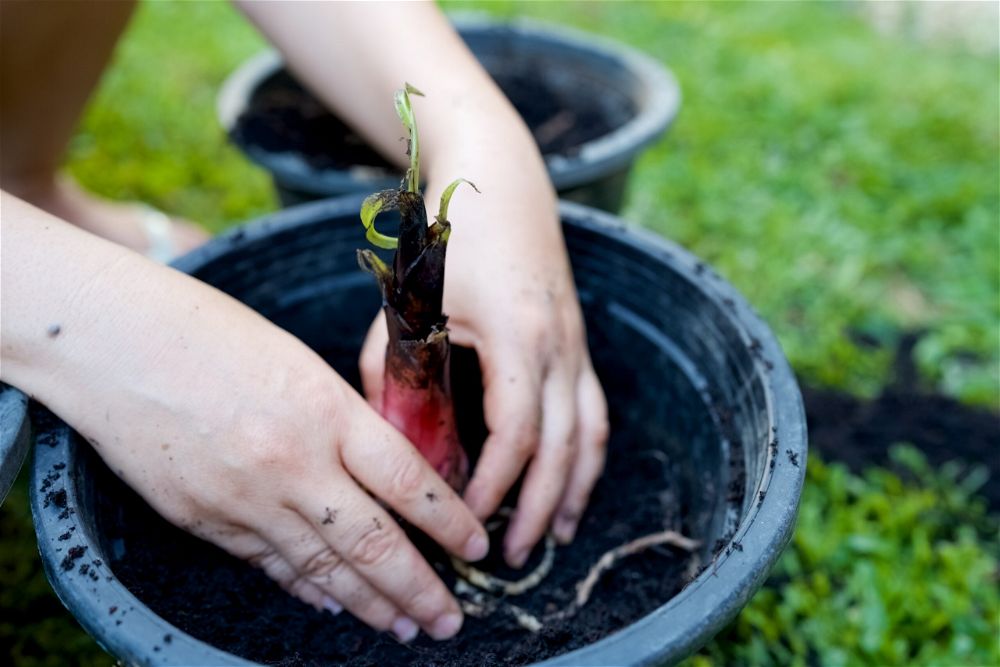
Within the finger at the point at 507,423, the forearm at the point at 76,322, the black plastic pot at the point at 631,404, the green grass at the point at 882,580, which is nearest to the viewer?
the black plastic pot at the point at 631,404

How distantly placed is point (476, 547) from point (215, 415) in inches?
14.8

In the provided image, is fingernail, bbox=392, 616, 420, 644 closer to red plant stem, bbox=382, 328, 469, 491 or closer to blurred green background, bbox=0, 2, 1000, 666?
red plant stem, bbox=382, 328, 469, 491

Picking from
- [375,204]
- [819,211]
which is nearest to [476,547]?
[375,204]

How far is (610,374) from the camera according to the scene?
1405mm

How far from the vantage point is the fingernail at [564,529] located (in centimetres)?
123

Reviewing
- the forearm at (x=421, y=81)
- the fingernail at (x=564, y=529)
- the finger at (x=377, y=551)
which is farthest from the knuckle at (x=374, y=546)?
the forearm at (x=421, y=81)

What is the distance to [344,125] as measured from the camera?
2188 millimetres

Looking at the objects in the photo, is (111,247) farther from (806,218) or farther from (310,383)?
(806,218)

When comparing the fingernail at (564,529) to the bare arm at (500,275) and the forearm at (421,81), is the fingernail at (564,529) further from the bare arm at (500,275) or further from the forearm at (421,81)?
the forearm at (421,81)

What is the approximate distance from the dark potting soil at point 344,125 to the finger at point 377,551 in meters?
1.11

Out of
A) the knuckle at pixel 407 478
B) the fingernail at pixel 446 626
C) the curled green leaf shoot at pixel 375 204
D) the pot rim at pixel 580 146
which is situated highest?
the curled green leaf shoot at pixel 375 204

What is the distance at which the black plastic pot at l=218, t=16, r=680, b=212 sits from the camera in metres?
1.77

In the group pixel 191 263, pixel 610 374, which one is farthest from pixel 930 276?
pixel 191 263

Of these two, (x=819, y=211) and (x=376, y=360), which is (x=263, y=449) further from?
(x=819, y=211)
